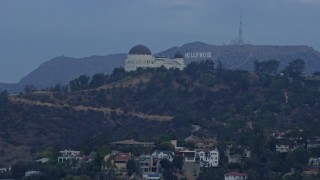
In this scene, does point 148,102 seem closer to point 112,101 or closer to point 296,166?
point 112,101

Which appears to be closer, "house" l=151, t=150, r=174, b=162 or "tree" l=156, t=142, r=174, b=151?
"house" l=151, t=150, r=174, b=162

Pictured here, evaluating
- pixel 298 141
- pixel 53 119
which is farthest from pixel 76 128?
pixel 298 141

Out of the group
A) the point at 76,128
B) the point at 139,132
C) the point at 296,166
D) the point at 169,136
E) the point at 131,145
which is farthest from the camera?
the point at 76,128

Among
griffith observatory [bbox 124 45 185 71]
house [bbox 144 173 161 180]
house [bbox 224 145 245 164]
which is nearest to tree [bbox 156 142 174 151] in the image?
house [bbox 224 145 245 164]

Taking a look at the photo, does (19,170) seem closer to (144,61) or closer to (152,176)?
(152,176)

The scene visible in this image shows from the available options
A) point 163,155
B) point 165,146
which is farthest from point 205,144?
point 163,155

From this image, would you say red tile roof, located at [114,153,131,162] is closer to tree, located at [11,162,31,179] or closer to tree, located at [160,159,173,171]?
tree, located at [160,159,173,171]
